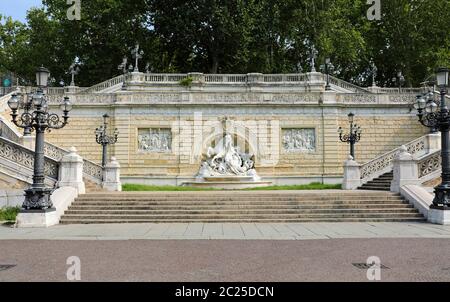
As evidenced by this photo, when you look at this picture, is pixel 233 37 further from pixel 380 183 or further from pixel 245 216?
pixel 245 216

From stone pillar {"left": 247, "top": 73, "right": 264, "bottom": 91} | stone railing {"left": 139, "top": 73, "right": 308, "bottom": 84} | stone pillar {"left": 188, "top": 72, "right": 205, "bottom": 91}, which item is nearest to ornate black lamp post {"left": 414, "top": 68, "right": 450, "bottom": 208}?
stone pillar {"left": 247, "top": 73, "right": 264, "bottom": 91}

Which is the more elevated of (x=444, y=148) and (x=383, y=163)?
(x=444, y=148)

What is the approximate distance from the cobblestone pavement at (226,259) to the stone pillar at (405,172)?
7.30 meters

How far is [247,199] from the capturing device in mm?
16469

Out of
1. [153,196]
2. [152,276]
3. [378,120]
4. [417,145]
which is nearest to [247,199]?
[153,196]

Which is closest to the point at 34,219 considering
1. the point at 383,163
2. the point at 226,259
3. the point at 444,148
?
the point at 226,259

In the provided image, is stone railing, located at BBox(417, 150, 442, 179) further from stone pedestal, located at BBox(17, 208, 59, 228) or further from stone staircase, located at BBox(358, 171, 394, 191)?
stone pedestal, located at BBox(17, 208, 59, 228)

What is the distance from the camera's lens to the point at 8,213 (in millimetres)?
15312

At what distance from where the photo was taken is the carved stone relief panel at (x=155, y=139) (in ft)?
90.3

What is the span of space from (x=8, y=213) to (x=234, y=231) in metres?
8.55

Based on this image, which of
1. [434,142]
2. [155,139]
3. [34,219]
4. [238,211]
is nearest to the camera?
[34,219]

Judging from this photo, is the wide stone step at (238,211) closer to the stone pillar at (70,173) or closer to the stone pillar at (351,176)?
the stone pillar at (70,173)

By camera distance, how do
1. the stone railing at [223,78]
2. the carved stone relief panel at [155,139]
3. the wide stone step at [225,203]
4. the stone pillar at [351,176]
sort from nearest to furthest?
the wide stone step at [225,203] → the stone pillar at [351,176] → the carved stone relief panel at [155,139] → the stone railing at [223,78]

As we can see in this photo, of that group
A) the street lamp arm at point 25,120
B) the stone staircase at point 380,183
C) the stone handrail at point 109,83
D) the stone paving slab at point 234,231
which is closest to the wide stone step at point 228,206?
the stone paving slab at point 234,231
